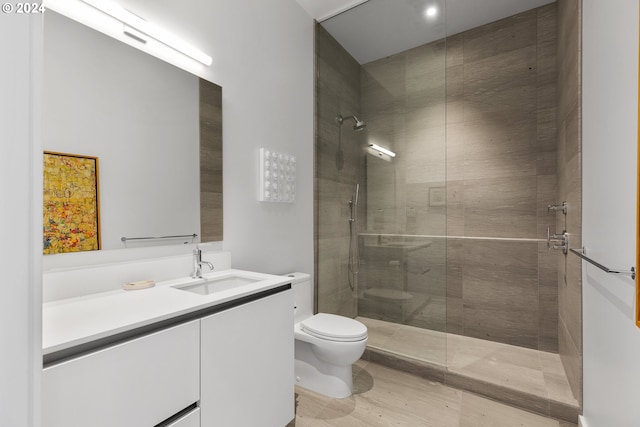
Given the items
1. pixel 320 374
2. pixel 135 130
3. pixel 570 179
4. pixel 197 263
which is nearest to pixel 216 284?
pixel 197 263

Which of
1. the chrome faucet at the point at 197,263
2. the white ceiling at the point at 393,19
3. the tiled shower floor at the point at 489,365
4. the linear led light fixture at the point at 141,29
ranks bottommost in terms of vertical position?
the tiled shower floor at the point at 489,365

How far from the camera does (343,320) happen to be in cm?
211

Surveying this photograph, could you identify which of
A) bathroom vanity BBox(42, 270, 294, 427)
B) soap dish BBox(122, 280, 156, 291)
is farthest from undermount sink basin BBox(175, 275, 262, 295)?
soap dish BBox(122, 280, 156, 291)

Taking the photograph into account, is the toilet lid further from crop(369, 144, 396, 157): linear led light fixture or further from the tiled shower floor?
crop(369, 144, 396, 157): linear led light fixture

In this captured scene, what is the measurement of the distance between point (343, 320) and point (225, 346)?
1.07 metres

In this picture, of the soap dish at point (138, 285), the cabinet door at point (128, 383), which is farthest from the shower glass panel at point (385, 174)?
the cabinet door at point (128, 383)

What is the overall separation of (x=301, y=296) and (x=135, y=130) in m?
1.47

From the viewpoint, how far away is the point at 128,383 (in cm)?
90

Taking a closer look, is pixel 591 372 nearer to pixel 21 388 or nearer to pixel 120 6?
pixel 21 388

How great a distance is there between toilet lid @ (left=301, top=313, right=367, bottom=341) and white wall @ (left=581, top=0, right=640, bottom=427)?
1.12 meters

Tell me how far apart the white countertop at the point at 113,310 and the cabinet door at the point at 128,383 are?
52 millimetres

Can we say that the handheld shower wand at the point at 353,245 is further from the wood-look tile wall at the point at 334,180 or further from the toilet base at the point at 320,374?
the toilet base at the point at 320,374

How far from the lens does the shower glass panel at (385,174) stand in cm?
234

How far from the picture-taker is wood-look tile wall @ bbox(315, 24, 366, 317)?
2.67m
